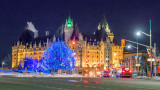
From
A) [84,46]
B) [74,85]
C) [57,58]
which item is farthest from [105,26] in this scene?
[74,85]

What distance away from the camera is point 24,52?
163375 mm

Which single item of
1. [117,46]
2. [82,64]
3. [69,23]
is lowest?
[82,64]

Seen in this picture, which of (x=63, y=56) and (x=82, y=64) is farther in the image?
(x=82, y=64)

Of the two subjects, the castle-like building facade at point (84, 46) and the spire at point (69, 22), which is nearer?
the castle-like building facade at point (84, 46)

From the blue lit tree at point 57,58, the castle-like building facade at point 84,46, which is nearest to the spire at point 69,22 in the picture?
the castle-like building facade at point 84,46

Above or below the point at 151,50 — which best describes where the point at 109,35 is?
above

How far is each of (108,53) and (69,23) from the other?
93.0ft

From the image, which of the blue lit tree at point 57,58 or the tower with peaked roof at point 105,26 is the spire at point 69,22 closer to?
the tower with peaked roof at point 105,26

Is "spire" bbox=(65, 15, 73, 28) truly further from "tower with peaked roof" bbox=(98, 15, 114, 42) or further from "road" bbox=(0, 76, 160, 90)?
"road" bbox=(0, 76, 160, 90)

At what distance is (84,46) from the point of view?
481 feet

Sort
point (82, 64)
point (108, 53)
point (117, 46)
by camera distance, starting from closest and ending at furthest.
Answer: point (82, 64)
point (108, 53)
point (117, 46)

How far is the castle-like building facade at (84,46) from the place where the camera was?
14288 centimetres

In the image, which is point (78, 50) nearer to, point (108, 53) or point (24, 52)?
point (108, 53)

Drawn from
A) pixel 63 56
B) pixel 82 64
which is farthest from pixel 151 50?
pixel 82 64
